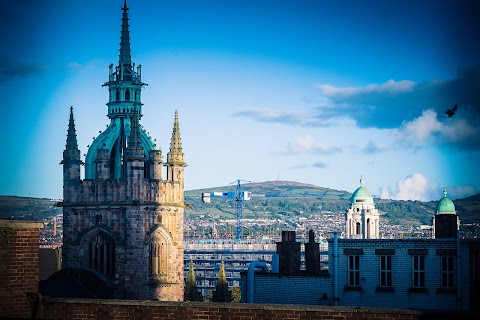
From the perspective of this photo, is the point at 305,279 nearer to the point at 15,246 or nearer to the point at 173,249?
the point at 15,246

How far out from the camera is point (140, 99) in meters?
86.2

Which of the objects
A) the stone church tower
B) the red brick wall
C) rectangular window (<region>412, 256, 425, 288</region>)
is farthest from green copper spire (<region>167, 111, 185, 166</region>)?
the red brick wall

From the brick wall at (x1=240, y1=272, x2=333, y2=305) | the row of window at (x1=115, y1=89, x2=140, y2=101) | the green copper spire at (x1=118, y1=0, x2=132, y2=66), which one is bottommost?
the brick wall at (x1=240, y1=272, x2=333, y2=305)

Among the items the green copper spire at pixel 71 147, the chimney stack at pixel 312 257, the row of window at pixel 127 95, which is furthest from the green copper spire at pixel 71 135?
the chimney stack at pixel 312 257

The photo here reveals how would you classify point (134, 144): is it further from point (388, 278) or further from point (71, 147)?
point (388, 278)

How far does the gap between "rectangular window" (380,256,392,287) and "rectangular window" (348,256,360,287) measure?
43.9 inches

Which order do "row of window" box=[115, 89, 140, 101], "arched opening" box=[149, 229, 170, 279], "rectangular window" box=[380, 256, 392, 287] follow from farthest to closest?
"row of window" box=[115, 89, 140, 101] < "arched opening" box=[149, 229, 170, 279] < "rectangular window" box=[380, 256, 392, 287]

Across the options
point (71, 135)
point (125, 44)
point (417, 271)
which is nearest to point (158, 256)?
point (71, 135)

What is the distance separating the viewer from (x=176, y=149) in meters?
86.9

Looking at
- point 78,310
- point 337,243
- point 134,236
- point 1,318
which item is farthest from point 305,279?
point 134,236

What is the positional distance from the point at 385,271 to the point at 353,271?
1.50m

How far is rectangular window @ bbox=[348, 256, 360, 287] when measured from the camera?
5231 centimetres

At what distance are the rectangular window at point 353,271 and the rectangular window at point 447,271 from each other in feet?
12.7

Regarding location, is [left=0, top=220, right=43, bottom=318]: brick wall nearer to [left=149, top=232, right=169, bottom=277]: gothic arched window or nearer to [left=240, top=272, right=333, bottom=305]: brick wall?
[left=240, top=272, right=333, bottom=305]: brick wall
